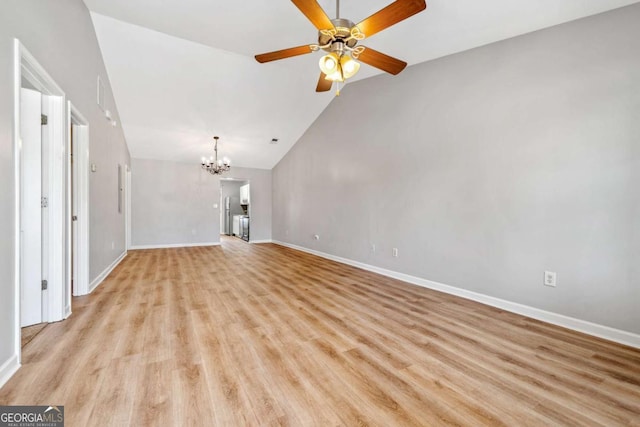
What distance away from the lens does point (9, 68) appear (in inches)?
64.7

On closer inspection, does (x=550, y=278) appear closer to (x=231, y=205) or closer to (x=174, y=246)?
(x=174, y=246)

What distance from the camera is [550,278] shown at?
2.66 meters

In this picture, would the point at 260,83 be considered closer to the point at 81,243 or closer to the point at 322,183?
the point at 322,183

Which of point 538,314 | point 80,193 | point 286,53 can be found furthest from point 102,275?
point 538,314

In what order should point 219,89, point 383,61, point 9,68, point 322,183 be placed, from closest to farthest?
point 9,68 → point 383,61 → point 219,89 → point 322,183

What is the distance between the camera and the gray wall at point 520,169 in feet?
7.55

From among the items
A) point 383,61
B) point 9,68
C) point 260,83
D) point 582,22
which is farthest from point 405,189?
point 9,68

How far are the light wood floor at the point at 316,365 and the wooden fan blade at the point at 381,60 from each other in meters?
2.45

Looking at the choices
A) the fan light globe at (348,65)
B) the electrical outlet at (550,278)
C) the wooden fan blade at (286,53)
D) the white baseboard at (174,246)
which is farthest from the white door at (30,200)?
the white baseboard at (174,246)

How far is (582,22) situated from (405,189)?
2.40 m

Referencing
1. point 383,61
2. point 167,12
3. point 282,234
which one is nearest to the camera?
point 383,61

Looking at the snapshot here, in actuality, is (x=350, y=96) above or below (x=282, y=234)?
above

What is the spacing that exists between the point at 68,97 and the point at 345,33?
2.76 metres

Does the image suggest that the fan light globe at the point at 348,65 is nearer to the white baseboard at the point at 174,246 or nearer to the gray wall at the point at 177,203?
the gray wall at the point at 177,203
